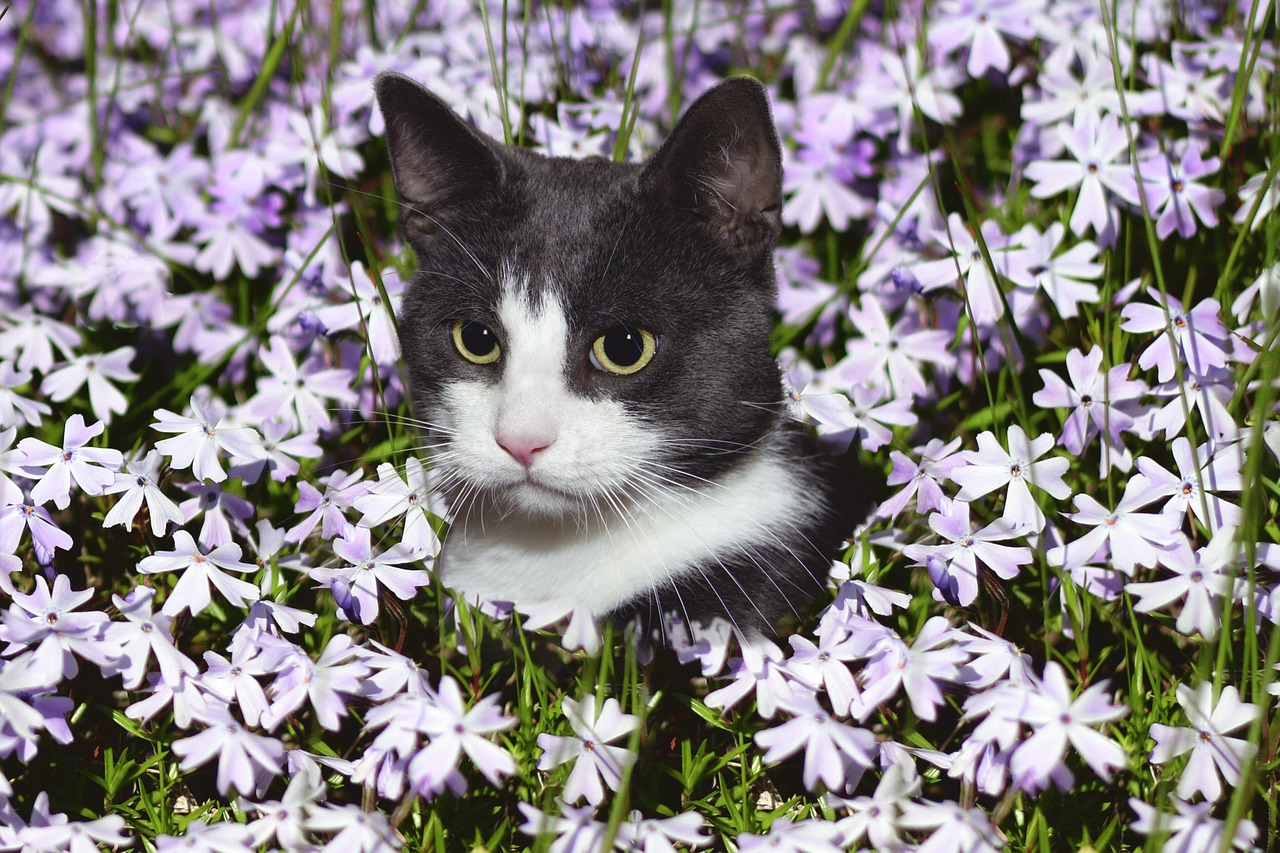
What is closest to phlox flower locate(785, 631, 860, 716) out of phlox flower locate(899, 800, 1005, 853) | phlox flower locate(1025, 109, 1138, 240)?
phlox flower locate(899, 800, 1005, 853)

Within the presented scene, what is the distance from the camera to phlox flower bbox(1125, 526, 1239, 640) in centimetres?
195

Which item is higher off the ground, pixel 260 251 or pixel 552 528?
pixel 260 251

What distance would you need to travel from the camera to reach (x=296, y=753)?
195cm

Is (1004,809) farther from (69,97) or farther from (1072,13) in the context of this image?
(69,97)

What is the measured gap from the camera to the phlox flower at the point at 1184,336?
2.34 metres

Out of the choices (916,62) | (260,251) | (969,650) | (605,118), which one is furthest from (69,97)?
(969,650)

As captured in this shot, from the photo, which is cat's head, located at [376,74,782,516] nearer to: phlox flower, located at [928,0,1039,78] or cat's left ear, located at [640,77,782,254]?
cat's left ear, located at [640,77,782,254]

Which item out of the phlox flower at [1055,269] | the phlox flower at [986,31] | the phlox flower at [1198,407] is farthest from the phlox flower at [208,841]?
the phlox flower at [986,31]

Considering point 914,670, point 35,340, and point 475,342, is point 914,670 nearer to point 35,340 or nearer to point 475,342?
point 475,342

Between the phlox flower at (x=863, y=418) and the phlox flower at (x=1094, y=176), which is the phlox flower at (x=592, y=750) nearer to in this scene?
the phlox flower at (x=863, y=418)

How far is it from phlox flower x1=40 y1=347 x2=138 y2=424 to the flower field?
0.01 metres

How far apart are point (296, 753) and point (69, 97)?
3.55 metres

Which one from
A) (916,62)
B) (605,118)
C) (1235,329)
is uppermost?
(916,62)

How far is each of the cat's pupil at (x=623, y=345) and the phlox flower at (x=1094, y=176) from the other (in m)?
1.25
